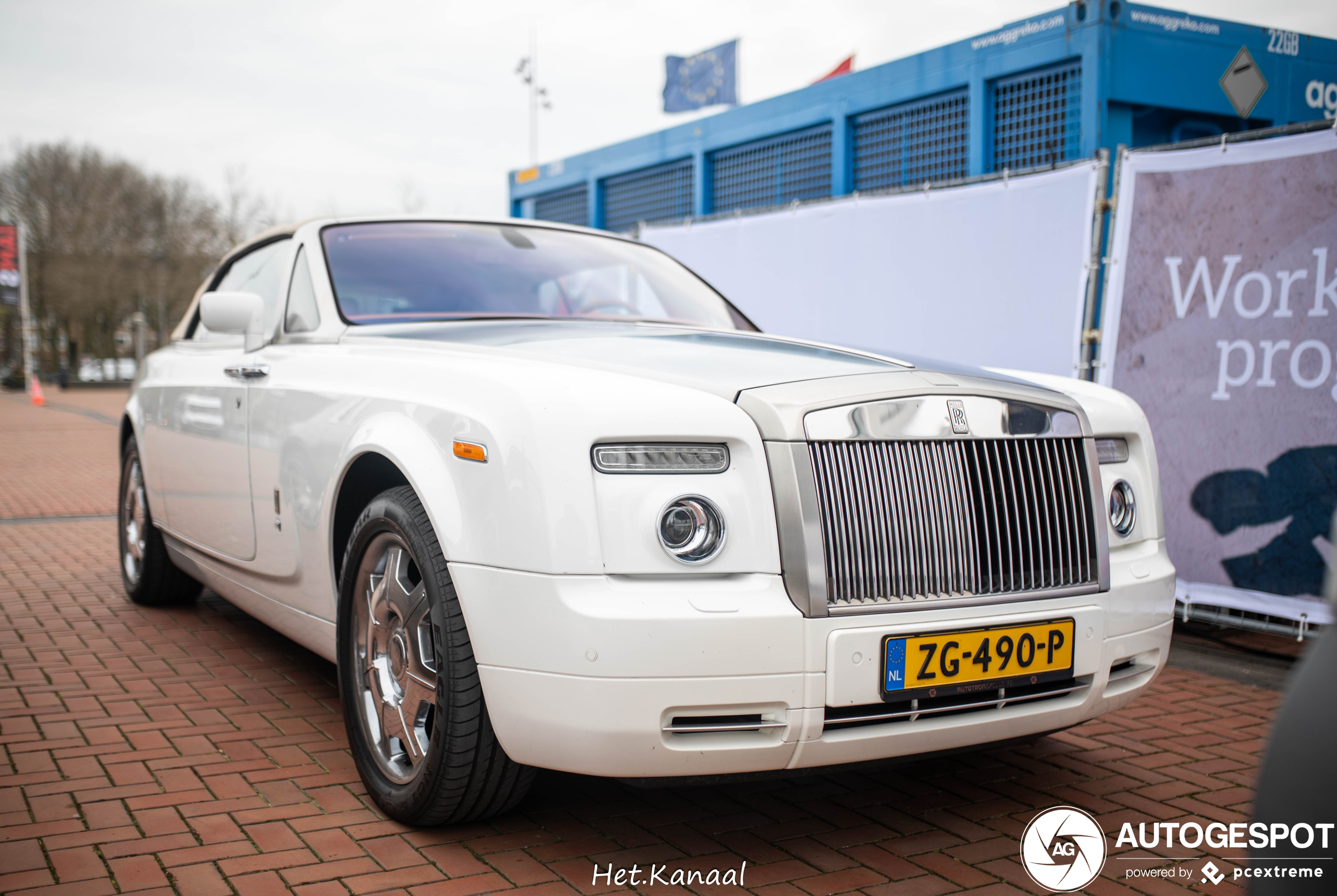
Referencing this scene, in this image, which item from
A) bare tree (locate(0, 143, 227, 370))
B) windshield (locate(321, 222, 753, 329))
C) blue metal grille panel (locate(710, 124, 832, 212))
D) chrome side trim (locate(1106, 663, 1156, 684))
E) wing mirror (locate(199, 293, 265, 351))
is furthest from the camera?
bare tree (locate(0, 143, 227, 370))

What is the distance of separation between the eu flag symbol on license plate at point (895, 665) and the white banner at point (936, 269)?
127 inches

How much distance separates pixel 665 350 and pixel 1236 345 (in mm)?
2848

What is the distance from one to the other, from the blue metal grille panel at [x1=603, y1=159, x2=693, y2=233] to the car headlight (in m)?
7.14

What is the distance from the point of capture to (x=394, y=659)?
2.80 meters

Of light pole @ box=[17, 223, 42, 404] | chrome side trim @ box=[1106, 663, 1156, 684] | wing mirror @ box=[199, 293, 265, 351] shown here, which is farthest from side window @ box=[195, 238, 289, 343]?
light pole @ box=[17, 223, 42, 404]

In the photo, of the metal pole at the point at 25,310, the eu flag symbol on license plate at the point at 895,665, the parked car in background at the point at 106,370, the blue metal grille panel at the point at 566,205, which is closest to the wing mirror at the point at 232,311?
the eu flag symbol on license plate at the point at 895,665

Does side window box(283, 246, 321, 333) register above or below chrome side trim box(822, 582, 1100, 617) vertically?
above

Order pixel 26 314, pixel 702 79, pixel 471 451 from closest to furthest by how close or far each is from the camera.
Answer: pixel 471 451
pixel 702 79
pixel 26 314

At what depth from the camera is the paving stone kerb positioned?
249 cm

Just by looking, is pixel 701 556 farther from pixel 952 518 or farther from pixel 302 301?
pixel 302 301

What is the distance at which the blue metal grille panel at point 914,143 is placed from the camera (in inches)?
268

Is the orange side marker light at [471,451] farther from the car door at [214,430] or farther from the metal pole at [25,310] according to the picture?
the metal pole at [25,310]

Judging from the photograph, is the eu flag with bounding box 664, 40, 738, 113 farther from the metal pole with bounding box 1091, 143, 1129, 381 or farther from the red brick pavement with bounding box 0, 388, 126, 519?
the metal pole with bounding box 1091, 143, 1129, 381

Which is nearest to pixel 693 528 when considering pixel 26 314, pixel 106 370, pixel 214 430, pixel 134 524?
pixel 214 430
